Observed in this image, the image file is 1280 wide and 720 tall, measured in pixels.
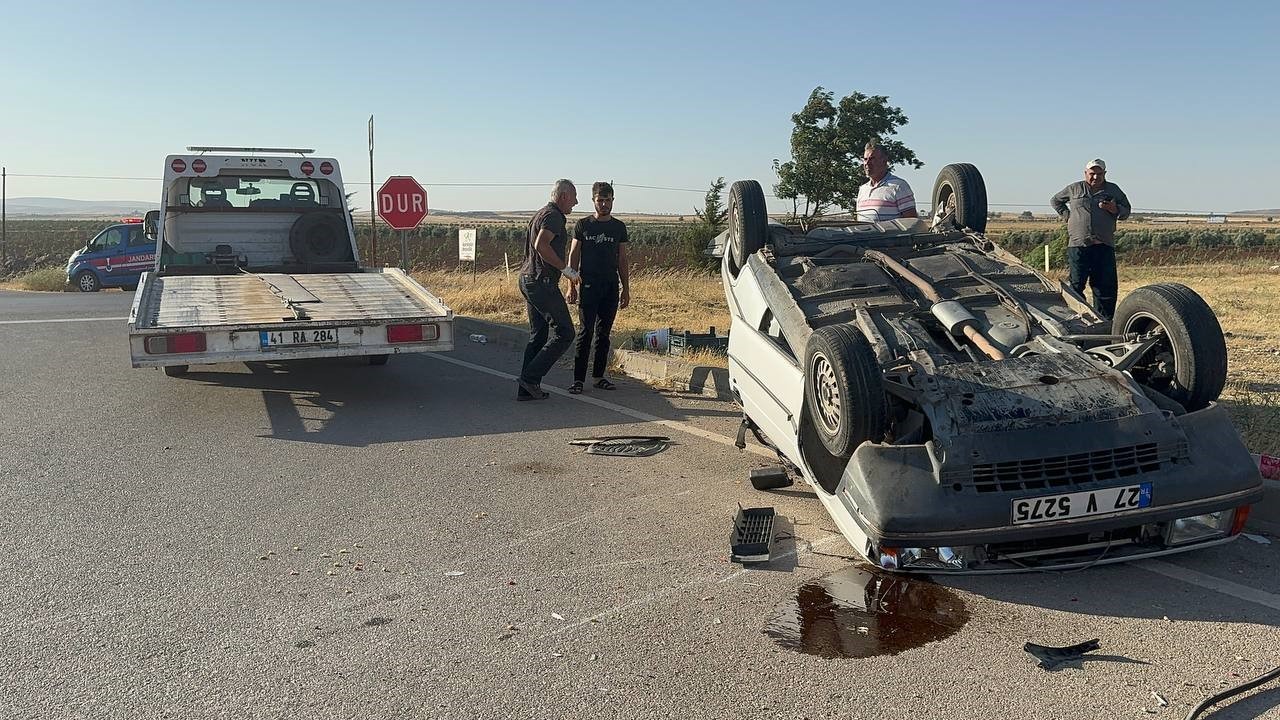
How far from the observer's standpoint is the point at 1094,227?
8484 mm

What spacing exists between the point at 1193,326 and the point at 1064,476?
1.29m

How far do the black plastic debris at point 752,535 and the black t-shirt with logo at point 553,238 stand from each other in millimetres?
3684

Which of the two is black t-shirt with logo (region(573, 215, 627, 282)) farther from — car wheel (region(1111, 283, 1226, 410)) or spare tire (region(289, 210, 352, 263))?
car wheel (region(1111, 283, 1226, 410))

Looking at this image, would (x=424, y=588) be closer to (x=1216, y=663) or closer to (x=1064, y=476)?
(x=1064, y=476)

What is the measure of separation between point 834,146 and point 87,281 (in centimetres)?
1724

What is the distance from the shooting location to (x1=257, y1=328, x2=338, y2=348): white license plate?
7.47 metres

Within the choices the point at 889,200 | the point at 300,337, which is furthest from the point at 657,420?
the point at 300,337

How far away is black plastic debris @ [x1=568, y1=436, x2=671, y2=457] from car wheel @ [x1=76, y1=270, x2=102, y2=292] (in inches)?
785

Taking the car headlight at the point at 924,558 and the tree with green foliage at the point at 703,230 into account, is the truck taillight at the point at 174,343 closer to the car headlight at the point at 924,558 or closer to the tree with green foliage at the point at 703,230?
the car headlight at the point at 924,558

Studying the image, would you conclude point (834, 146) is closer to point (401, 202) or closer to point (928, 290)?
point (401, 202)

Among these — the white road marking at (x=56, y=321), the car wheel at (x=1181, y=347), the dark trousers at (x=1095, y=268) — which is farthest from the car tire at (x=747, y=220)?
the white road marking at (x=56, y=321)

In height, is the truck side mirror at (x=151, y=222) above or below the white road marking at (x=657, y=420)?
above

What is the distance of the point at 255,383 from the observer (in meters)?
9.08

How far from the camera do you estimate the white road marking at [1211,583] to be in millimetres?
3957
